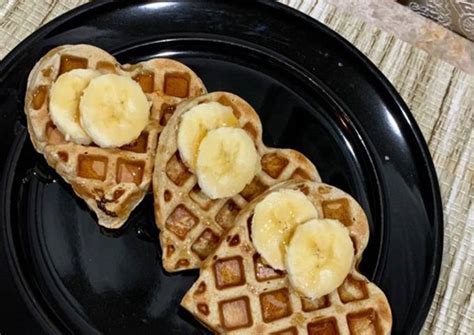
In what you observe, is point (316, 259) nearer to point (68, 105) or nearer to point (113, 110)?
point (113, 110)

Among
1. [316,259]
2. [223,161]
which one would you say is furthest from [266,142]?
[316,259]

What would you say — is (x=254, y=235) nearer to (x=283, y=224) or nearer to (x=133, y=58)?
(x=283, y=224)

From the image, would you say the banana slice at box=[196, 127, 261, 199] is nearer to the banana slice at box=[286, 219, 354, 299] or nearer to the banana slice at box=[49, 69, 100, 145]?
the banana slice at box=[286, 219, 354, 299]

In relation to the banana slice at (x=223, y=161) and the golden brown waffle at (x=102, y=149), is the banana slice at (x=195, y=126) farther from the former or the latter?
the golden brown waffle at (x=102, y=149)

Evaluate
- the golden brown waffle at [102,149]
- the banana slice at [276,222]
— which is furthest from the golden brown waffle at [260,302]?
the golden brown waffle at [102,149]

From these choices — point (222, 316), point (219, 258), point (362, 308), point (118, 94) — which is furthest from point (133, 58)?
point (362, 308)

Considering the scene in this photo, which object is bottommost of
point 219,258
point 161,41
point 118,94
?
point 219,258
